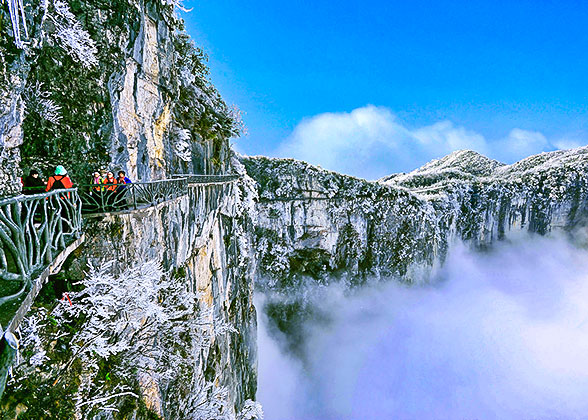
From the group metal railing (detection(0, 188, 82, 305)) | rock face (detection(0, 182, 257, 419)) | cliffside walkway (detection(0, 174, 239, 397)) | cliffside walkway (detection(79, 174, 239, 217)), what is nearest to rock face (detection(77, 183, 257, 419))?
rock face (detection(0, 182, 257, 419))

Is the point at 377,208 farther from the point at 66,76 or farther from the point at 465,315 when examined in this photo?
the point at 66,76

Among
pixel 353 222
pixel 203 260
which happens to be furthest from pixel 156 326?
pixel 353 222

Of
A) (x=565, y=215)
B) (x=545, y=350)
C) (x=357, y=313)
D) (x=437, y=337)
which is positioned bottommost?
(x=545, y=350)

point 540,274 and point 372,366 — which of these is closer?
point 372,366

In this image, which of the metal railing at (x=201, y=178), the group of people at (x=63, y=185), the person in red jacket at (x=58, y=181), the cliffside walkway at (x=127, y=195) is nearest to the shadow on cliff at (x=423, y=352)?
the metal railing at (x=201, y=178)

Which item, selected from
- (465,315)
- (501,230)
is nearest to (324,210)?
(465,315)

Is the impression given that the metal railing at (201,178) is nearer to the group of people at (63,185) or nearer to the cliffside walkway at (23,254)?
the group of people at (63,185)

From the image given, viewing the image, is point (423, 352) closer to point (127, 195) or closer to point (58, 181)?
point (127, 195)
